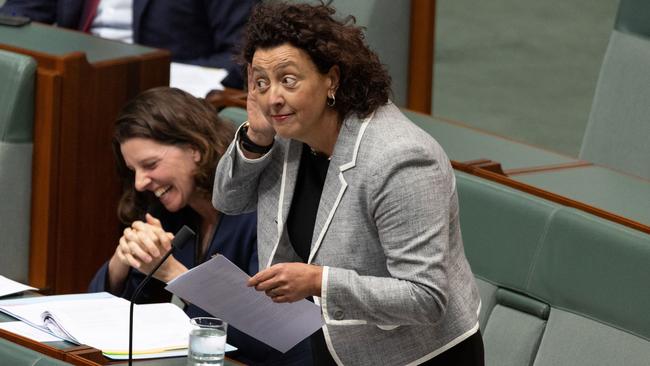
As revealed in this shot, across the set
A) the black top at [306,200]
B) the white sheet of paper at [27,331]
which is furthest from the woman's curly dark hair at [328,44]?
the white sheet of paper at [27,331]

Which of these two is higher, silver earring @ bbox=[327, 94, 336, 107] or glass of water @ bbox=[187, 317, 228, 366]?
silver earring @ bbox=[327, 94, 336, 107]

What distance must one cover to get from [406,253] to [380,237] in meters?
0.06

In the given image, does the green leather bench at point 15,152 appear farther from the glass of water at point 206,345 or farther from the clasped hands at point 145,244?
the glass of water at point 206,345

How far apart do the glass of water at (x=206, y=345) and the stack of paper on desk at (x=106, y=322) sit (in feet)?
0.48

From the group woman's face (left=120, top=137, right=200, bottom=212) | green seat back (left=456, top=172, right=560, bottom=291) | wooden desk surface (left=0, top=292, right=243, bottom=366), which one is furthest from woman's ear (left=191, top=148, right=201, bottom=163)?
wooden desk surface (left=0, top=292, right=243, bottom=366)

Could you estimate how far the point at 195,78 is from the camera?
11.7 ft

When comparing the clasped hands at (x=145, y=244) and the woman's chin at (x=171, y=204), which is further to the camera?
the woman's chin at (x=171, y=204)

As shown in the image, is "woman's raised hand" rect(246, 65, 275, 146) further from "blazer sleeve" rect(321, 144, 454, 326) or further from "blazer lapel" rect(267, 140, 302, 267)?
"blazer sleeve" rect(321, 144, 454, 326)

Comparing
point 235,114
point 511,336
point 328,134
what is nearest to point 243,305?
point 328,134

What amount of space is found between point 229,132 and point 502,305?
69 cm

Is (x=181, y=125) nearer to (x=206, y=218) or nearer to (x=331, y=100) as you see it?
(x=206, y=218)

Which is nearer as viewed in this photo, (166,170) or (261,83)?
(261,83)

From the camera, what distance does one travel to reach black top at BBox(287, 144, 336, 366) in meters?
2.02

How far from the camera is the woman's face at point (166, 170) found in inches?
103
